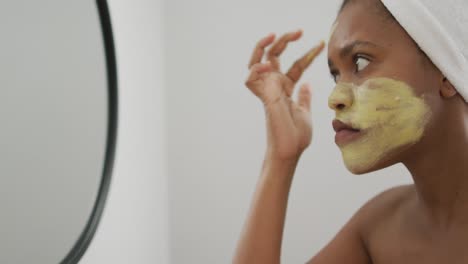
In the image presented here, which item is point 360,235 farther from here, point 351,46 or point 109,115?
point 109,115

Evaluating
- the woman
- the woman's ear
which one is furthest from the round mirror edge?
the woman's ear

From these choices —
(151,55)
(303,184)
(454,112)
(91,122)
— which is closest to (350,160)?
(454,112)

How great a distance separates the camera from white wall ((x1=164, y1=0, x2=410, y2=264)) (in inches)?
47.8

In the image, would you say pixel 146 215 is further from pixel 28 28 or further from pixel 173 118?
pixel 28 28

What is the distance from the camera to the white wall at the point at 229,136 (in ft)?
3.98

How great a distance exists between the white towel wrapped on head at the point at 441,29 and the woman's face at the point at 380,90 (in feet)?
0.05

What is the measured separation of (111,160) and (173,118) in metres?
0.40

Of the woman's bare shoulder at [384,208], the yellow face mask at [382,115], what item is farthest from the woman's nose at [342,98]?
the woman's bare shoulder at [384,208]

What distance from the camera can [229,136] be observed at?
49.2 inches

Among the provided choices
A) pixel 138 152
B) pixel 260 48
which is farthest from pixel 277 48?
pixel 138 152

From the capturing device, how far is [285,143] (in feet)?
2.42

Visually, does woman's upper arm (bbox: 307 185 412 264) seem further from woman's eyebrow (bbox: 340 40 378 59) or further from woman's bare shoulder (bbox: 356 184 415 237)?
woman's eyebrow (bbox: 340 40 378 59)

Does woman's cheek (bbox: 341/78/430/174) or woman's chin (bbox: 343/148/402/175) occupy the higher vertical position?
woman's cheek (bbox: 341/78/430/174)

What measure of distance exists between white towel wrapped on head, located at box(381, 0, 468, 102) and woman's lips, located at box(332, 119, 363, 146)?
0.43 ft
